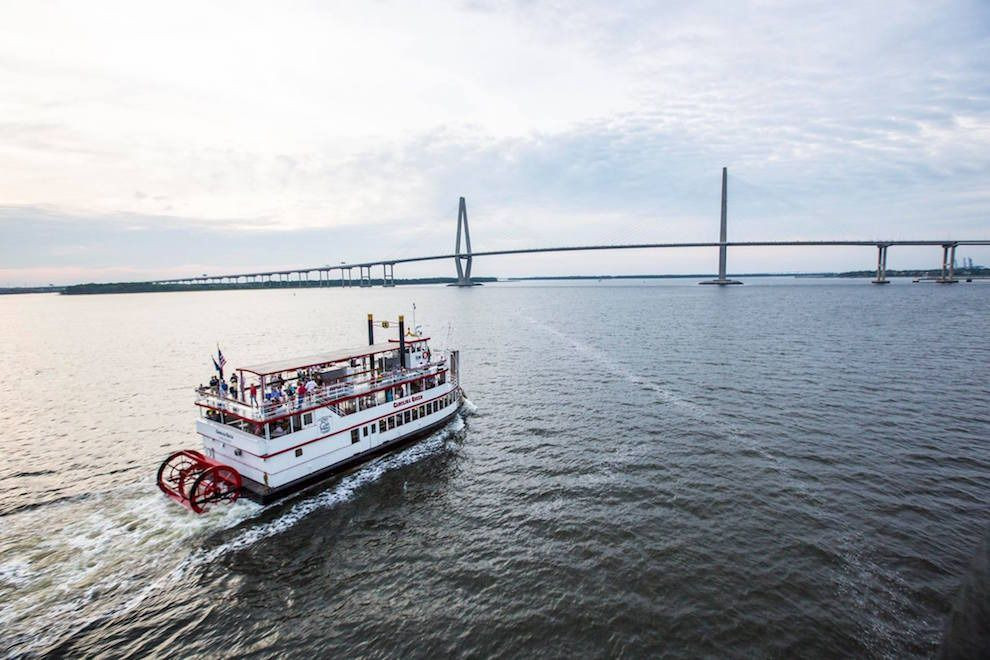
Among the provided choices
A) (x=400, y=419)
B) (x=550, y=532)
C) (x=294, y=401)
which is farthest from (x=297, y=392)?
(x=550, y=532)

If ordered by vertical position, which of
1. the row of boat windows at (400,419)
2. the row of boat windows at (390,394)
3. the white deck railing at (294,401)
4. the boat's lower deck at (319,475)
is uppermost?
the white deck railing at (294,401)

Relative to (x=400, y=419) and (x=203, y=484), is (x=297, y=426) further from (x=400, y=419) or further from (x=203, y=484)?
(x=400, y=419)

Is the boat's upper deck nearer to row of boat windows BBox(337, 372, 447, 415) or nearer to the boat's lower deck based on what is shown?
row of boat windows BBox(337, 372, 447, 415)

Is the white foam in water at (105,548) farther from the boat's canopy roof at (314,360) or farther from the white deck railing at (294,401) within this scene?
the boat's canopy roof at (314,360)

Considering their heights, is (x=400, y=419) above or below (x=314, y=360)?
below

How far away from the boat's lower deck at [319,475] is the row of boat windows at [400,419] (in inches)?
32.7

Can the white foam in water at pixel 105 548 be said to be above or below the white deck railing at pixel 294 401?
below

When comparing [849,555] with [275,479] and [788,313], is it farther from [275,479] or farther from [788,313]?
[788,313]

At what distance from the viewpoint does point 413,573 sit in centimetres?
1727

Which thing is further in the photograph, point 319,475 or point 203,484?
point 319,475

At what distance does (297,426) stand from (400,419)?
701 cm

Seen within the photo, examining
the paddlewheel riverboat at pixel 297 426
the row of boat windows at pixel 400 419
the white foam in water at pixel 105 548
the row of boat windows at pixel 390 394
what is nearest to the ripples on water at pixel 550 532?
the white foam in water at pixel 105 548

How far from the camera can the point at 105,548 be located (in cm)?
1878

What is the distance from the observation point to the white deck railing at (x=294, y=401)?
74.0 ft
